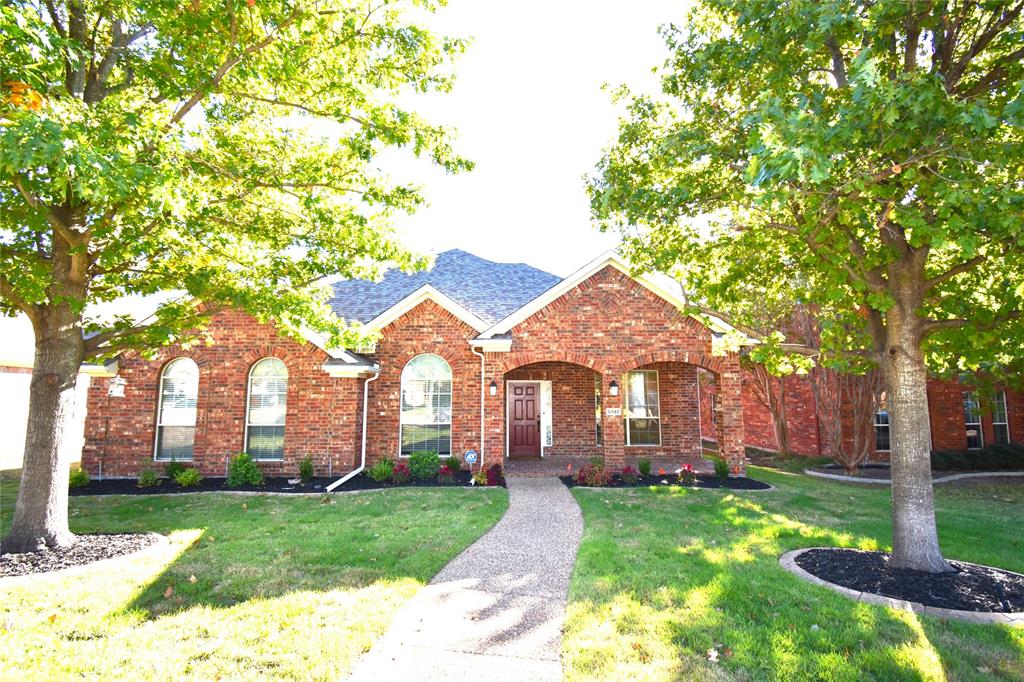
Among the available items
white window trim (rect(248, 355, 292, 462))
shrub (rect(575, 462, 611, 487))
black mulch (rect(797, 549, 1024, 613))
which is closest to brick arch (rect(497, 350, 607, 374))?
shrub (rect(575, 462, 611, 487))

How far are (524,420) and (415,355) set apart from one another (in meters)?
4.74

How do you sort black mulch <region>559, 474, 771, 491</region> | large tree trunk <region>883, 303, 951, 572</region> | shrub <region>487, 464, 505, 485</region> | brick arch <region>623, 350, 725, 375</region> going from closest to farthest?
large tree trunk <region>883, 303, 951, 572</region>, shrub <region>487, 464, 505, 485</region>, black mulch <region>559, 474, 771, 491</region>, brick arch <region>623, 350, 725, 375</region>

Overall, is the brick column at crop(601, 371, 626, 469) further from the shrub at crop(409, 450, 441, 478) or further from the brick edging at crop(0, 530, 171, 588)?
the brick edging at crop(0, 530, 171, 588)

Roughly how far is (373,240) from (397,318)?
5826 mm

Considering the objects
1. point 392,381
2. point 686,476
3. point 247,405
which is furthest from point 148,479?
point 686,476

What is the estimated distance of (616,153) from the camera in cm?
790

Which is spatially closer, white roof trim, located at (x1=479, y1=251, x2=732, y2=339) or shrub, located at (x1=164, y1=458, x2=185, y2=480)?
shrub, located at (x1=164, y1=458, x2=185, y2=480)

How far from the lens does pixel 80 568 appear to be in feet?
19.2

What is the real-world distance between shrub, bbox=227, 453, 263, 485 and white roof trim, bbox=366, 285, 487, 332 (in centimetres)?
453

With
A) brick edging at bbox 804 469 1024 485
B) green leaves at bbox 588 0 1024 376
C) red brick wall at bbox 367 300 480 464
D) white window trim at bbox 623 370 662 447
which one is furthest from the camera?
white window trim at bbox 623 370 662 447

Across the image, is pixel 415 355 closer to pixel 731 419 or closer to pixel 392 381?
pixel 392 381

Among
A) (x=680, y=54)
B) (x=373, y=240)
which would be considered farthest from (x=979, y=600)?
(x=373, y=240)

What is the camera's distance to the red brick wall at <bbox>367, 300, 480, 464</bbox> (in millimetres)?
13430

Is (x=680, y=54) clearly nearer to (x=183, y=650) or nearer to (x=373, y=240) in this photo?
(x=373, y=240)
